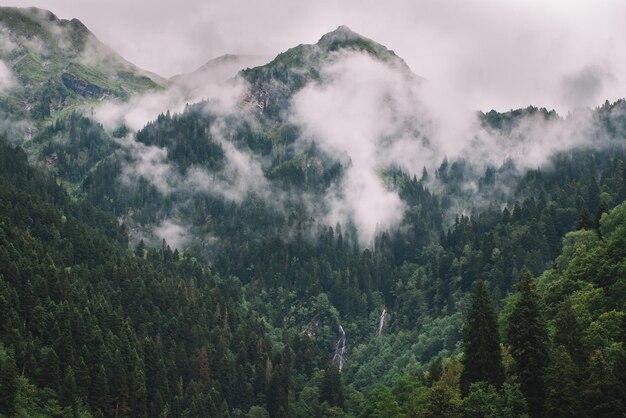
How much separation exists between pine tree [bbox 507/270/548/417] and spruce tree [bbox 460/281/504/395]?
2639mm

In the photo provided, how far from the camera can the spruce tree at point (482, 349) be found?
90.6 metres

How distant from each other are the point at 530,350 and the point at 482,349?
22.2ft

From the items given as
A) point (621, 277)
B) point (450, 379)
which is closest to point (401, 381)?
point (450, 379)

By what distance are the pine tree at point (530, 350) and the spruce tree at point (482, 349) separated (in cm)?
264

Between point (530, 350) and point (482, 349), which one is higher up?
point (482, 349)

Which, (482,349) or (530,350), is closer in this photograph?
(530,350)

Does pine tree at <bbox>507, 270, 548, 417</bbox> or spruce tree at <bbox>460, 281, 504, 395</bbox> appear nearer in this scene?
pine tree at <bbox>507, 270, 548, 417</bbox>

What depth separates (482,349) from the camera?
91.2m

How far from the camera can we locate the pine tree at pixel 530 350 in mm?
84438

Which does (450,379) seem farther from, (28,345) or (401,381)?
(28,345)

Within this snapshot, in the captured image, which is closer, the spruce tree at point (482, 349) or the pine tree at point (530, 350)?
the pine tree at point (530, 350)

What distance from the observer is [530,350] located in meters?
85.8

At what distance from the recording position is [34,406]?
438 ft

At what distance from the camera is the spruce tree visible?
90562 millimetres
